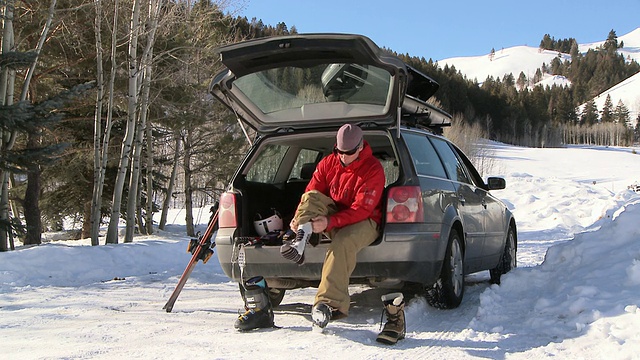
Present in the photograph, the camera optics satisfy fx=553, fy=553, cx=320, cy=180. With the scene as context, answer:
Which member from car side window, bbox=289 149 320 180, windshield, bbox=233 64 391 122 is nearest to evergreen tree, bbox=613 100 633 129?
car side window, bbox=289 149 320 180

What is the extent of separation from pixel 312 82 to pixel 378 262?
173cm

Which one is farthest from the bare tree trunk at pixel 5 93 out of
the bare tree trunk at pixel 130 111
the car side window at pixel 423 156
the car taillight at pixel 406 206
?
the car taillight at pixel 406 206

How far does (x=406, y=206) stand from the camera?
14.1ft

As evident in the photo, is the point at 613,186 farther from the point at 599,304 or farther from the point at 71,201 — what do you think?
the point at 599,304

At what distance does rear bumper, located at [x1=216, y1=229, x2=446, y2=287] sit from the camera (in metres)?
4.25

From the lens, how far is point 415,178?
4422 mm

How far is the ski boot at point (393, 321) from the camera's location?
3729 mm

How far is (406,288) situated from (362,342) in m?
0.89

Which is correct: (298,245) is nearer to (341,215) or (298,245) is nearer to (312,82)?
(341,215)

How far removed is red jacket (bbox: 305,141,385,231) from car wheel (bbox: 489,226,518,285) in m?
3.02

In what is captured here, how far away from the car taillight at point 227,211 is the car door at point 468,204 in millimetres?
2071

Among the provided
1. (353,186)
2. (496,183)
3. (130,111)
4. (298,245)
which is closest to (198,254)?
(298,245)

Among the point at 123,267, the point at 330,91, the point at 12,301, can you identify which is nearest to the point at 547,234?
the point at 123,267

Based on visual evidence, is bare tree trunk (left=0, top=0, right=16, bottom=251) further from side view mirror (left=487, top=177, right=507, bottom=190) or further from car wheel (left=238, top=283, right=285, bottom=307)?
side view mirror (left=487, top=177, right=507, bottom=190)
